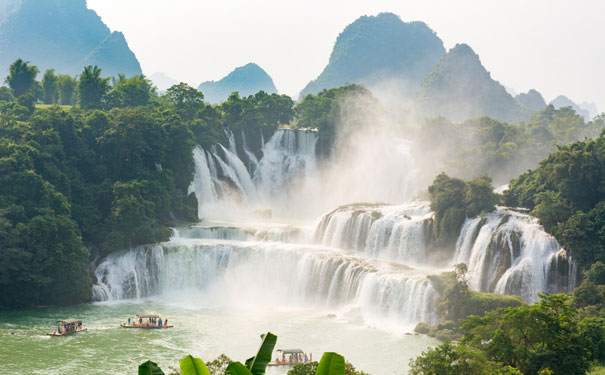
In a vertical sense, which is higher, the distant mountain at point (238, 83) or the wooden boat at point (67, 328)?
the distant mountain at point (238, 83)

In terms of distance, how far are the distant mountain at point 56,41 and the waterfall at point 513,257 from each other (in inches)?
4975

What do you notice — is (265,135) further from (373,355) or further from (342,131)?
(373,355)

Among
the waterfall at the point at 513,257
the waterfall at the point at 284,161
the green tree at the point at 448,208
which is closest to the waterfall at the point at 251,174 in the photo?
the waterfall at the point at 284,161

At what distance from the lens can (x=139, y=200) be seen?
36.9 m

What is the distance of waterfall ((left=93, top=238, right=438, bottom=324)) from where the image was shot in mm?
30484

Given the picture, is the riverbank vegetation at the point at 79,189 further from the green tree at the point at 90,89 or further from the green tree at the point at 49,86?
the green tree at the point at 49,86

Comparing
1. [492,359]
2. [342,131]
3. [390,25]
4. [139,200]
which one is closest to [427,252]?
[492,359]

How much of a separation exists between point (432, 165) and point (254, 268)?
2223 cm

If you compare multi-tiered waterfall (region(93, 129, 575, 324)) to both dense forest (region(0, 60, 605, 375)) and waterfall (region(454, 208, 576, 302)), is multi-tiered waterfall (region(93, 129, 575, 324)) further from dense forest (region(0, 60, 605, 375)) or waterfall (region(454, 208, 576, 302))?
dense forest (region(0, 60, 605, 375))

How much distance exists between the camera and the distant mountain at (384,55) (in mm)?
153125

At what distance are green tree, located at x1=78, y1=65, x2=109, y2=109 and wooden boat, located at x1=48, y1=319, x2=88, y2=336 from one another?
101ft

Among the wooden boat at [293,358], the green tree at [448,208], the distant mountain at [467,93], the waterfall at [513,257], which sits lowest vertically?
the wooden boat at [293,358]

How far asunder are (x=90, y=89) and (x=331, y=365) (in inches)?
1962

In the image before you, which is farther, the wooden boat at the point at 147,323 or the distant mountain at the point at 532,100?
the distant mountain at the point at 532,100
